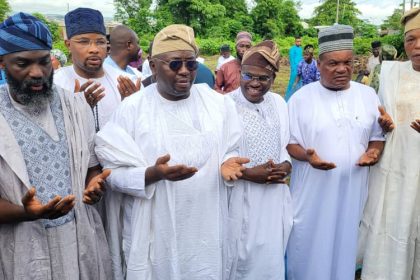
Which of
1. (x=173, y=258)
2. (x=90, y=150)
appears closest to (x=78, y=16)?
(x=90, y=150)

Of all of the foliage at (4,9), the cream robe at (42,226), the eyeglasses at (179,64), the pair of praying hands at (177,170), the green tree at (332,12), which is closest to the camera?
the cream robe at (42,226)

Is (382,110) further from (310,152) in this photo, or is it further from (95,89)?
(95,89)

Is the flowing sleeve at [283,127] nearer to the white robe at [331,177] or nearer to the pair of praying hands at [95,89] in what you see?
the white robe at [331,177]

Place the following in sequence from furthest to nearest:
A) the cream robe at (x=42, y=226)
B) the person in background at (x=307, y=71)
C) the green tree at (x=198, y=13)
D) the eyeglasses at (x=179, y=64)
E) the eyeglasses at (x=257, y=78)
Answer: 1. the green tree at (x=198, y=13)
2. the person in background at (x=307, y=71)
3. the eyeglasses at (x=257, y=78)
4. the eyeglasses at (x=179, y=64)
5. the cream robe at (x=42, y=226)

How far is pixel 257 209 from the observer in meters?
2.86

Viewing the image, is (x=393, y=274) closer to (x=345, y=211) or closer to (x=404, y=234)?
(x=404, y=234)

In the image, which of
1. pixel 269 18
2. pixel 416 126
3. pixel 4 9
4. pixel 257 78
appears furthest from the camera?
pixel 4 9

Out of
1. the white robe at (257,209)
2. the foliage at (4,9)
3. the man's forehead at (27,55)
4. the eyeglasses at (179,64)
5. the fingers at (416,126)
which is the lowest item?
the white robe at (257,209)

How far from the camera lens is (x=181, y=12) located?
36.2 m

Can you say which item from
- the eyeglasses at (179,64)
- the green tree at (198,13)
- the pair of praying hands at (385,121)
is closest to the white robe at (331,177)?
the pair of praying hands at (385,121)

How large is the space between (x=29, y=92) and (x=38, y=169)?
0.41m

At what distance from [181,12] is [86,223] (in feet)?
119

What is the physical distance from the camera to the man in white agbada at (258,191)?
2.83 metres

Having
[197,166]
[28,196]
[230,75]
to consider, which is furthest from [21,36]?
[230,75]
